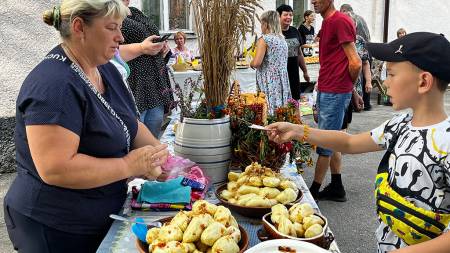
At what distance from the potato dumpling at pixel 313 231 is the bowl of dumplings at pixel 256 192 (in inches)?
10.2

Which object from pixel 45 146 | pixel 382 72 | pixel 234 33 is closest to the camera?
pixel 45 146

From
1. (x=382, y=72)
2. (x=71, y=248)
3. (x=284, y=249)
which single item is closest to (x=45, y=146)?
(x=71, y=248)

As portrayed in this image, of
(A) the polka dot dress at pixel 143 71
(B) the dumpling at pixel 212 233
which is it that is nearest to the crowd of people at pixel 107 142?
(B) the dumpling at pixel 212 233

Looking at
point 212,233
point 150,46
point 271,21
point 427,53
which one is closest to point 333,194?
point 271,21

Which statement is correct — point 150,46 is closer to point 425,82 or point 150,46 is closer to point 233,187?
point 233,187

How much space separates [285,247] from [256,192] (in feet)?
1.41

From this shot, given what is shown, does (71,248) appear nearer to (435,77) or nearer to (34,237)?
(34,237)

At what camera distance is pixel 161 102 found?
3.73m

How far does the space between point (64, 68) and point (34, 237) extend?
0.60m

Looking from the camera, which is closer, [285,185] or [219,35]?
[285,185]

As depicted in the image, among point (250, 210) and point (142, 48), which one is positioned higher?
point (142, 48)

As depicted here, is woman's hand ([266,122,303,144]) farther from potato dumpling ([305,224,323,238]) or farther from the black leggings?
the black leggings

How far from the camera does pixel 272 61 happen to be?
4684mm

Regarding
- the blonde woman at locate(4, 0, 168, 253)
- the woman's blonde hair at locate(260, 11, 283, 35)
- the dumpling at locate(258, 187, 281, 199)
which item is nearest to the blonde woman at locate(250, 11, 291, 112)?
the woman's blonde hair at locate(260, 11, 283, 35)
